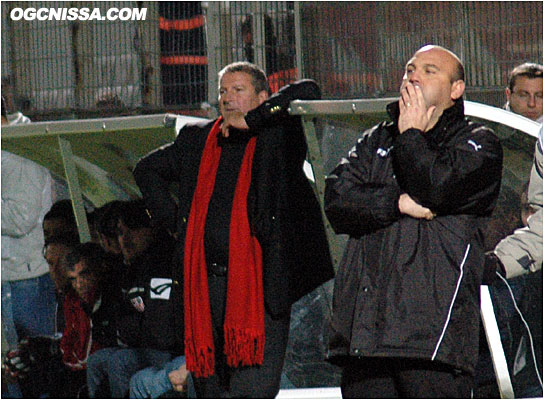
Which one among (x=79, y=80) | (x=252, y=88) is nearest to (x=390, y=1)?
(x=79, y=80)

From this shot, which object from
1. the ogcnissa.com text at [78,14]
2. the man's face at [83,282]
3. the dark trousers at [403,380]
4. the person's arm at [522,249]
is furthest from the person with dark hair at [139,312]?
the ogcnissa.com text at [78,14]

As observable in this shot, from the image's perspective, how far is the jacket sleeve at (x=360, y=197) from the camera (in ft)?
13.8

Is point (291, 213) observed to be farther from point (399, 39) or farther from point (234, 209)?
point (399, 39)

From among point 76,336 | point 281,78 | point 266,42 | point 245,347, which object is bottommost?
point 76,336

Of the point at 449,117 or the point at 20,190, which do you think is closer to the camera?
the point at 449,117

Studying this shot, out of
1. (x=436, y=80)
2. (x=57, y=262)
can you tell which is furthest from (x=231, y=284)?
(x=57, y=262)

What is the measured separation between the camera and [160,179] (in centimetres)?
572

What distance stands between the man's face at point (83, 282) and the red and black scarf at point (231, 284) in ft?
3.83

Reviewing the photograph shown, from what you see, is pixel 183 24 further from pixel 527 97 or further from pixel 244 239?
pixel 244 239

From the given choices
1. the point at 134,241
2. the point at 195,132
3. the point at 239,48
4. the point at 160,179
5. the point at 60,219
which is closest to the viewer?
the point at 195,132

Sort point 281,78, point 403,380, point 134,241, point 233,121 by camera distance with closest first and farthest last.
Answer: point 403,380
point 233,121
point 134,241
point 281,78

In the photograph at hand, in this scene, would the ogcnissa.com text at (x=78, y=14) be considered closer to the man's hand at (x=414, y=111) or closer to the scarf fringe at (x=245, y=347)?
the scarf fringe at (x=245, y=347)

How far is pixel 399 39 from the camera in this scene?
1191cm

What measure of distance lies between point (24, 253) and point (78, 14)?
6.09m
